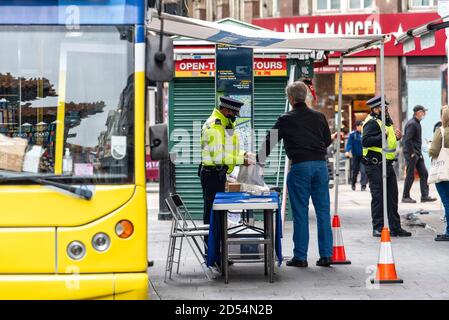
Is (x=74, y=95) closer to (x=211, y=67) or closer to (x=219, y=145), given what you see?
(x=219, y=145)

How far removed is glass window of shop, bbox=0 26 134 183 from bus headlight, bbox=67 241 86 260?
502mm

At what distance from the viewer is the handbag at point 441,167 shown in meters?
13.5

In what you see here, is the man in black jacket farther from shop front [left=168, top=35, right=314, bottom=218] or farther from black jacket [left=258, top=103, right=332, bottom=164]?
black jacket [left=258, top=103, right=332, bottom=164]

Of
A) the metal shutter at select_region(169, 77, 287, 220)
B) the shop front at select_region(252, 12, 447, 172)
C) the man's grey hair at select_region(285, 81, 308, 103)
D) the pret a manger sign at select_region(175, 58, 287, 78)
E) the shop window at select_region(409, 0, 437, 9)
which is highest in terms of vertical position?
the shop window at select_region(409, 0, 437, 9)

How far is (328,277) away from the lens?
35.0 ft

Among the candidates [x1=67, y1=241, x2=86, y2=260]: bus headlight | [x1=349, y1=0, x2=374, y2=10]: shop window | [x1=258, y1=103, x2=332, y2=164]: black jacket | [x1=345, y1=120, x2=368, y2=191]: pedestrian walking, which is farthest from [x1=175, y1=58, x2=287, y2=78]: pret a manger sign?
[x1=349, y1=0, x2=374, y2=10]: shop window

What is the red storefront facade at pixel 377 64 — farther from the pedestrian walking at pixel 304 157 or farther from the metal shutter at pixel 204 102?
the pedestrian walking at pixel 304 157

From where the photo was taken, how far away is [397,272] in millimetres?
10953

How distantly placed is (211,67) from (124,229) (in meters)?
9.18

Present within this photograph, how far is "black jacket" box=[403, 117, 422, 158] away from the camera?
20.2 m

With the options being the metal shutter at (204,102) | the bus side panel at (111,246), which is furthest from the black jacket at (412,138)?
the bus side panel at (111,246)

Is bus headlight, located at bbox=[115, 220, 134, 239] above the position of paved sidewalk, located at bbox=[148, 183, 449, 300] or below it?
above

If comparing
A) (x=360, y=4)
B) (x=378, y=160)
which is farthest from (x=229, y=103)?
(x=360, y=4)

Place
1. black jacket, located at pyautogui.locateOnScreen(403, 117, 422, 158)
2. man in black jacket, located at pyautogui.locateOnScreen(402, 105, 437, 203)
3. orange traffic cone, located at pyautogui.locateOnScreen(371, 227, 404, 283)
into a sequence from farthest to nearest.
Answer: man in black jacket, located at pyautogui.locateOnScreen(402, 105, 437, 203) < black jacket, located at pyautogui.locateOnScreen(403, 117, 422, 158) < orange traffic cone, located at pyautogui.locateOnScreen(371, 227, 404, 283)
